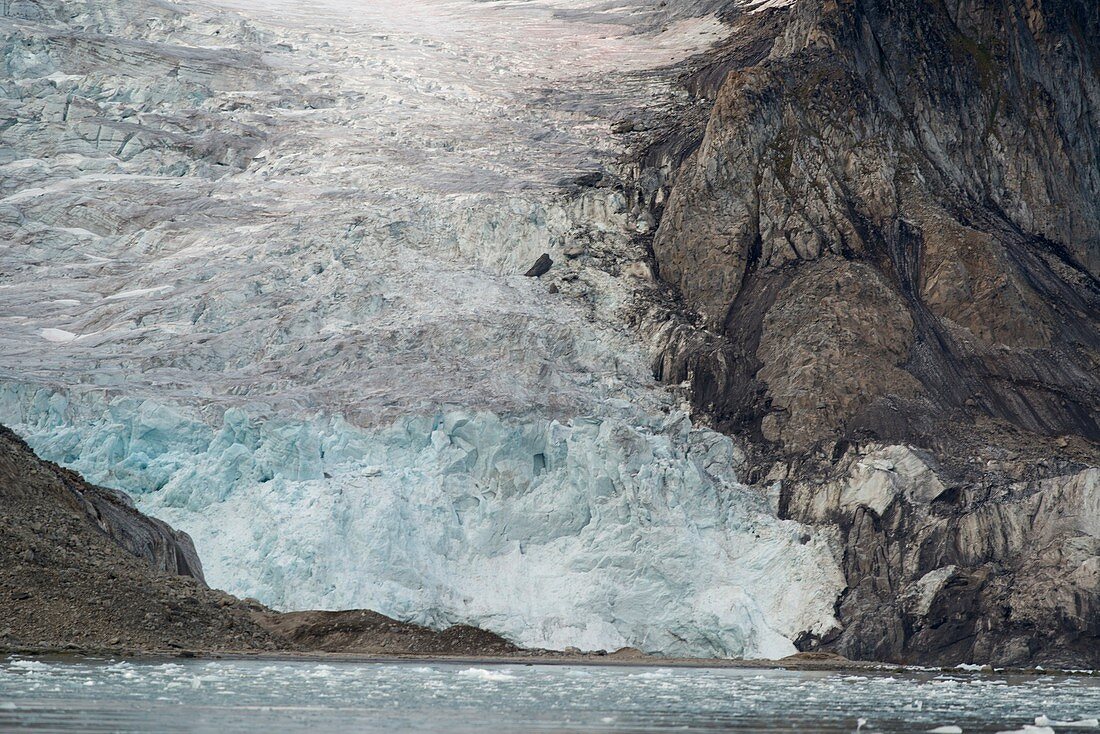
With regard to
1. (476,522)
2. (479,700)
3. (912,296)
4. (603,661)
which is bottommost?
(603,661)

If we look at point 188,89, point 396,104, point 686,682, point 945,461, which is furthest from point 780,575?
point 188,89

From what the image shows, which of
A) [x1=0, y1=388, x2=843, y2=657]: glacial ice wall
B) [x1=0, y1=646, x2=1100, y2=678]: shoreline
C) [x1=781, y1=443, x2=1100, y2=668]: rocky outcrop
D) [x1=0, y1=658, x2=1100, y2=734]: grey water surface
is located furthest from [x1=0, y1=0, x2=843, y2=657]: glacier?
[x1=0, y1=658, x2=1100, y2=734]: grey water surface

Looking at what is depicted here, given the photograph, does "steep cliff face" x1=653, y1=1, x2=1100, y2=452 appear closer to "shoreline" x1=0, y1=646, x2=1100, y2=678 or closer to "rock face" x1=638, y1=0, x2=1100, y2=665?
"rock face" x1=638, y1=0, x2=1100, y2=665

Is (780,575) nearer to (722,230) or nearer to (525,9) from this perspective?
(722,230)

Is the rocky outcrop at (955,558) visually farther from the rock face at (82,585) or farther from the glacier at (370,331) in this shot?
the rock face at (82,585)

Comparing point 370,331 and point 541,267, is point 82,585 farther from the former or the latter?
point 541,267

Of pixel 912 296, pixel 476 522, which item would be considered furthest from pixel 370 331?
pixel 912 296

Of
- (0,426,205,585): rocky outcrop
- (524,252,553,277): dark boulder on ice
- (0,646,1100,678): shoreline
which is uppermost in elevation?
(524,252,553,277): dark boulder on ice
